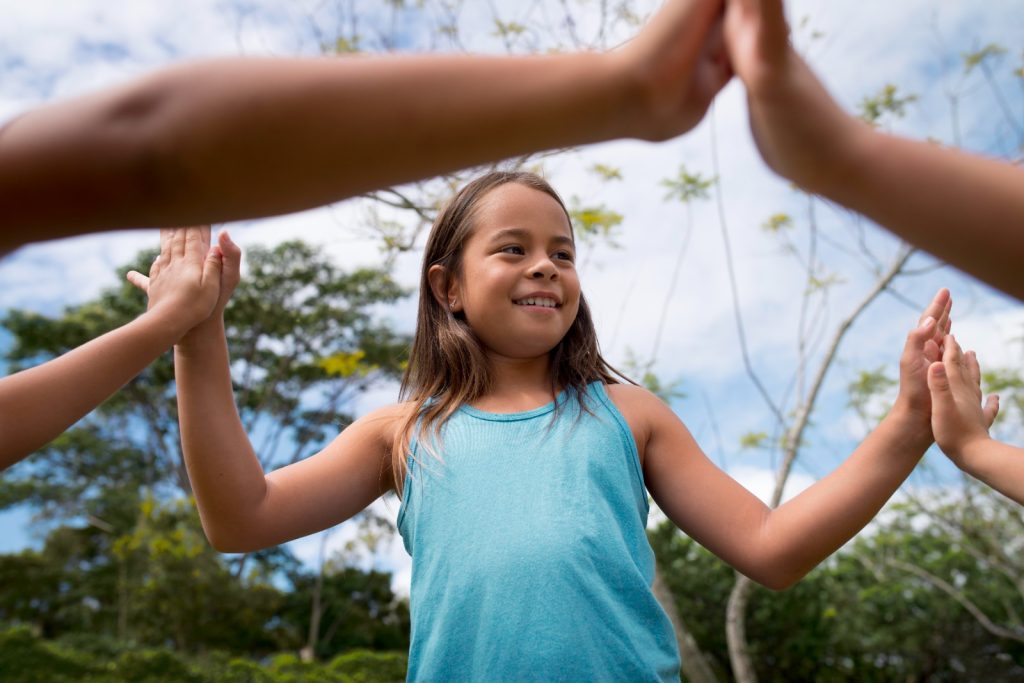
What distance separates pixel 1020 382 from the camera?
24.3 feet

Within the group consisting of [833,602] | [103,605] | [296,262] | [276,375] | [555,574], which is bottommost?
[555,574]

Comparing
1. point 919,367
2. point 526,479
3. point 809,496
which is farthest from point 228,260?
point 919,367

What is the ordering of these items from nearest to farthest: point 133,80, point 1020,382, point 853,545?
point 133,80, point 1020,382, point 853,545

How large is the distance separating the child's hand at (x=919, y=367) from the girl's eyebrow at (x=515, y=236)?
0.63 m

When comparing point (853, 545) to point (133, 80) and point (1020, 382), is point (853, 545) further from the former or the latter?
point (133, 80)

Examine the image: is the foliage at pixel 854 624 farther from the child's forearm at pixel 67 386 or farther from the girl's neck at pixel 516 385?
the child's forearm at pixel 67 386

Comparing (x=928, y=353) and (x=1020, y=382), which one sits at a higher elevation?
(x=1020, y=382)

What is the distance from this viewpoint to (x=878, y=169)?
0.74 metres

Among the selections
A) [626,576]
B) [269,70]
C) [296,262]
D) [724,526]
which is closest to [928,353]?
[724,526]

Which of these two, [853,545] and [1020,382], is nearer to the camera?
[1020,382]

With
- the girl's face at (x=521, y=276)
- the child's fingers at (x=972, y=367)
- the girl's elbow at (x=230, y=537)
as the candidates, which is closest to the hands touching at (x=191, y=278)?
the girl's elbow at (x=230, y=537)

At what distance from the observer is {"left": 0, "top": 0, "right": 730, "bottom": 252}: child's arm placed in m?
0.64

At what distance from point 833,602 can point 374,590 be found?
32.3ft

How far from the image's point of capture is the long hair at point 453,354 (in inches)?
64.2
